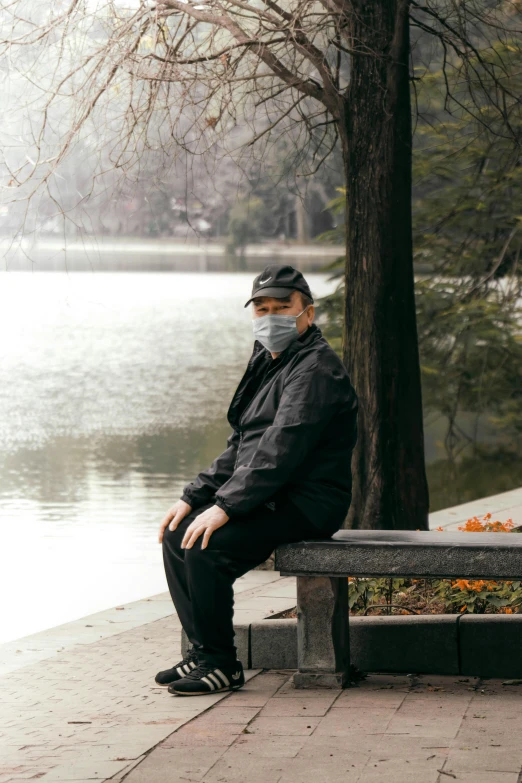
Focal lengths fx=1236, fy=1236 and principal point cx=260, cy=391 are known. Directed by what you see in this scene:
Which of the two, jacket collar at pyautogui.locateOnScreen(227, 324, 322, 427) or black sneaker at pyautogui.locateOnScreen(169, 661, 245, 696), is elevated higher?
jacket collar at pyautogui.locateOnScreen(227, 324, 322, 427)

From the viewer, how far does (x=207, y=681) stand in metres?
4.85

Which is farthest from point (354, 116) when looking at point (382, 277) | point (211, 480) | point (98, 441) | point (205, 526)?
point (98, 441)

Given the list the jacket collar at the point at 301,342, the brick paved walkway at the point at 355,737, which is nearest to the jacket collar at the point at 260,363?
the jacket collar at the point at 301,342

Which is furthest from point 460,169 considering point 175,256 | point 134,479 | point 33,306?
point 175,256

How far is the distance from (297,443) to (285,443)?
5cm

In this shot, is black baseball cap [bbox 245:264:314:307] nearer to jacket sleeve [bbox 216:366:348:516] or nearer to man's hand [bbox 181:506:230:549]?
jacket sleeve [bbox 216:366:348:516]

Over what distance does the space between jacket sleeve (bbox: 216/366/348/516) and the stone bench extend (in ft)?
0.85

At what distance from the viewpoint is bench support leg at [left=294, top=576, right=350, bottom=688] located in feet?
16.0

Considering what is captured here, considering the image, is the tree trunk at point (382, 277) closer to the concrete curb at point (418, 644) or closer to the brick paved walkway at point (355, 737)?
the concrete curb at point (418, 644)

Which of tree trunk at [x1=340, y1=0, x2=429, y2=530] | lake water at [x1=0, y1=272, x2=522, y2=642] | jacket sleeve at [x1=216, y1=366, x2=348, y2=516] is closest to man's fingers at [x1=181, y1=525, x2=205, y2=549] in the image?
jacket sleeve at [x1=216, y1=366, x2=348, y2=516]

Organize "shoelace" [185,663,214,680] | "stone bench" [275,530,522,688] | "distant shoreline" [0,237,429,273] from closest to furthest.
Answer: "stone bench" [275,530,522,688] < "shoelace" [185,663,214,680] < "distant shoreline" [0,237,429,273]

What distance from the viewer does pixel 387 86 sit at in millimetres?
8016

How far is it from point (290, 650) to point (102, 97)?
4376 mm

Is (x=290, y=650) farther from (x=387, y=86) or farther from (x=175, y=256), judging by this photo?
(x=175, y=256)
